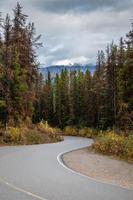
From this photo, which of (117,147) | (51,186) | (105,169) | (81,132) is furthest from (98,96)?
(51,186)

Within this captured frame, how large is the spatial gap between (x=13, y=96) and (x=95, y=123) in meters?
31.3

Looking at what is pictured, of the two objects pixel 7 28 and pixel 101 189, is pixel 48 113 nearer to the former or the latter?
pixel 7 28

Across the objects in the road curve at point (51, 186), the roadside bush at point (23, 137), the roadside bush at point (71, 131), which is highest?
the road curve at point (51, 186)

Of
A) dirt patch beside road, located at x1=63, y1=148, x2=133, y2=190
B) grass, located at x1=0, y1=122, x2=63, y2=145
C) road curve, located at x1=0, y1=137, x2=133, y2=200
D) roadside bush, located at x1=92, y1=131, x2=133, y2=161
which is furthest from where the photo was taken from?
grass, located at x1=0, y1=122, x2=63, y2=145

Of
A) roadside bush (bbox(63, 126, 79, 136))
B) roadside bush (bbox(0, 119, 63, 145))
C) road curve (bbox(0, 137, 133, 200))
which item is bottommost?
roadside bush (bbox(63, 126, 79, 136))

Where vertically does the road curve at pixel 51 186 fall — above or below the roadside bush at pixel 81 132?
above

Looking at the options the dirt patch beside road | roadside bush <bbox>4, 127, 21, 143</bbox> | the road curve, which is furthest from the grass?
the road curve

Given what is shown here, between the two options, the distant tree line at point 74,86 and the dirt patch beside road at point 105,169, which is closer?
the dirt patch beside road at point 105,169

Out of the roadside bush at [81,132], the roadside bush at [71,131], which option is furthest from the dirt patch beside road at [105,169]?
the roadside bush at [71,131]

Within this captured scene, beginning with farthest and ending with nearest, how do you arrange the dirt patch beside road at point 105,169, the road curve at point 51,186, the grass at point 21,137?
the grass at point 21,137, the dirt patch beside road at point 105,169, the road curve at point 51,186

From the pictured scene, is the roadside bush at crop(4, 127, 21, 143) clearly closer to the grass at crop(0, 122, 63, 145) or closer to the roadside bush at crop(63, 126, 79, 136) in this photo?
the grass at crop(0, 122, 63, 145)

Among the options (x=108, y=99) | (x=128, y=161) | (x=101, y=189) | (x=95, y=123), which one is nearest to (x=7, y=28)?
(x=108, y=99)

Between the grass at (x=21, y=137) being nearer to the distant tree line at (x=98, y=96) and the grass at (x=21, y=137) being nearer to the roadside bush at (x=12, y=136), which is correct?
the roadside bush at (x=12, y=136)

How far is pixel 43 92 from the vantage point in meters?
109
